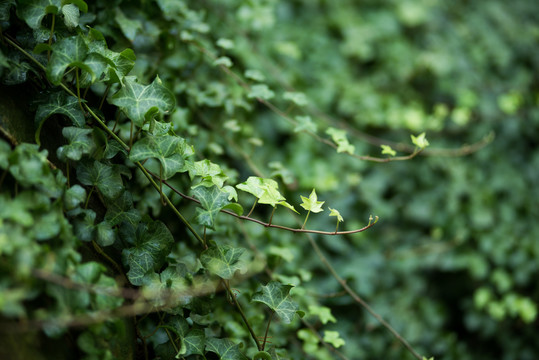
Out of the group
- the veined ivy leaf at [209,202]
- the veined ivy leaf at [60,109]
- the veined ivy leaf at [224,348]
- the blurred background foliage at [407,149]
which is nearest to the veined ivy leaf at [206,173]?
the veined ivy leaf at [209,202]

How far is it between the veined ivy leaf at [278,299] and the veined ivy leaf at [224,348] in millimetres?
114

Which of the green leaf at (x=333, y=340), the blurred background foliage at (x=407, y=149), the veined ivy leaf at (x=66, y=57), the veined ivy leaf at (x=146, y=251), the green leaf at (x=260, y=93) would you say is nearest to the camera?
the veined ivy leaf at (x=66, y=57)

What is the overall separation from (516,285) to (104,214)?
2046mm

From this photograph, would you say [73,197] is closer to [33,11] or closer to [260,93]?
[33,11]

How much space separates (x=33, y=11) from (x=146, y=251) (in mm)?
528

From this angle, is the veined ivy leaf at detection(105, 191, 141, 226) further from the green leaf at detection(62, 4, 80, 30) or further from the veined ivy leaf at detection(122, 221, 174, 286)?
the green leaf at detection(62, 4, 80, 30)

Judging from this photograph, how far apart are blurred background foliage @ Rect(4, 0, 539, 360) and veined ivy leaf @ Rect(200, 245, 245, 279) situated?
515 millimetres

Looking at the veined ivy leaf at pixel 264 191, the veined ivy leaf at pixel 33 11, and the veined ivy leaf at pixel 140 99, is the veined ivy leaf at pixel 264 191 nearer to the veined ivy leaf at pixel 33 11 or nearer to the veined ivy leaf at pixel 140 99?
the veined ivy leaf at pixel 140 99

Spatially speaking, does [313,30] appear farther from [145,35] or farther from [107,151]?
[107,151]

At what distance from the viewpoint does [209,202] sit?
912 mm

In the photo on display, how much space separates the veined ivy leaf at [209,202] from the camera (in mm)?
900

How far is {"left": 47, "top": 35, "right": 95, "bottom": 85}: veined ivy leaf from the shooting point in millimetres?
816

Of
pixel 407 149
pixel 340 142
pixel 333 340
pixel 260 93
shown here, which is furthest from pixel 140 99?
pixel 407 149

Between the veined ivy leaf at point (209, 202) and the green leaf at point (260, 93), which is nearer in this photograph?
the veined ivy leaf at point (209, 202)
